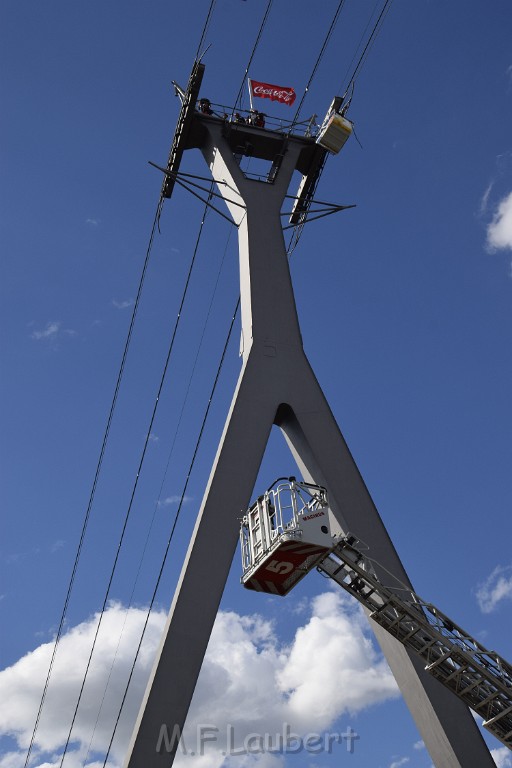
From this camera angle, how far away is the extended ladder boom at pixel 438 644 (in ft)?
36.8

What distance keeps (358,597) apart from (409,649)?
1.03 meters

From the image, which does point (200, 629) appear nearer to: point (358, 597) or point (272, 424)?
point (358, 597)

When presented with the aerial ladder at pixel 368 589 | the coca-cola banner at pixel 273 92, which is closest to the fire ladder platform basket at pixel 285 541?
the aerial ladder at pixel 368 589

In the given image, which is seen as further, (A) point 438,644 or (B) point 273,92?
(B) point 273,92

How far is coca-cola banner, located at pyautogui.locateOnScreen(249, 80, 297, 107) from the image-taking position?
2038 centimetres

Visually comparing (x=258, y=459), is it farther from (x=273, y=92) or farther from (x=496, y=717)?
(x=273, y=92)

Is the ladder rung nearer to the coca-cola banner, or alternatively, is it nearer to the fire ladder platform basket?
the fire ladder platform basket

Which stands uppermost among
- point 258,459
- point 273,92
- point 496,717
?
point 273,92

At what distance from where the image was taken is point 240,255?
56.2 feet

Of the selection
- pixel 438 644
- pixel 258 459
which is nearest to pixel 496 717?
pixel 438 644

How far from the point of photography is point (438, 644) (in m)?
11.5

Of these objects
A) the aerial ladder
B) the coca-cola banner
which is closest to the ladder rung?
the aerial ladder

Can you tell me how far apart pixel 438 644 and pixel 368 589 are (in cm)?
125

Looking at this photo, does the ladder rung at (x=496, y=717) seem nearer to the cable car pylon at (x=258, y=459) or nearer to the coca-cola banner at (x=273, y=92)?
the cable car pylon at (x=258, y=459)
